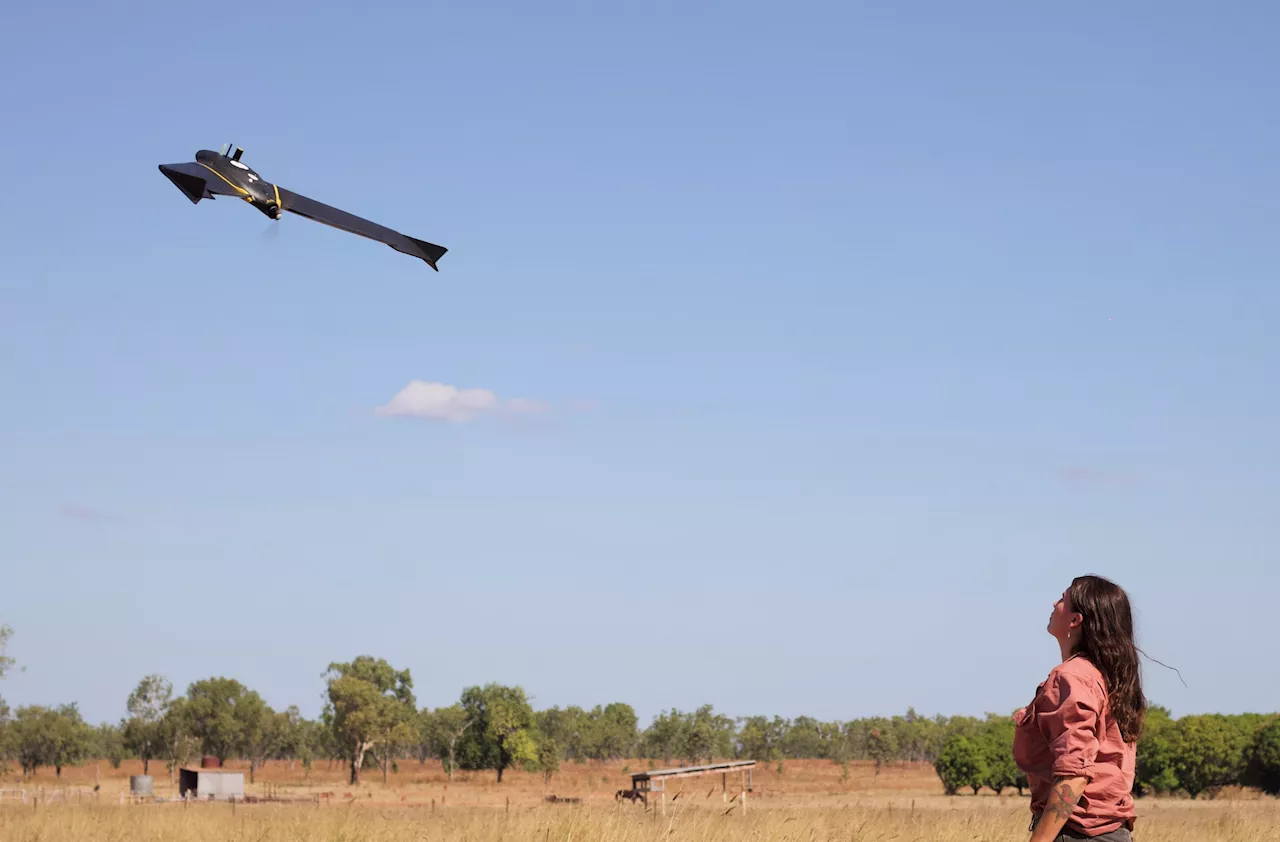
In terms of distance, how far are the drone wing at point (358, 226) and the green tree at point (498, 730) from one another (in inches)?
3324

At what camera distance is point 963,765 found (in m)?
60.9

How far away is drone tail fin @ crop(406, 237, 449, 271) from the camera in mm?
10305

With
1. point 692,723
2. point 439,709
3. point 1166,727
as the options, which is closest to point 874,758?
point 692,723

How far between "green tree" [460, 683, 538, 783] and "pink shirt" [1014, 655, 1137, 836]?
89.5 m

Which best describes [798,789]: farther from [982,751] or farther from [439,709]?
[439,709]

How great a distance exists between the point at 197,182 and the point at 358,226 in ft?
3.85

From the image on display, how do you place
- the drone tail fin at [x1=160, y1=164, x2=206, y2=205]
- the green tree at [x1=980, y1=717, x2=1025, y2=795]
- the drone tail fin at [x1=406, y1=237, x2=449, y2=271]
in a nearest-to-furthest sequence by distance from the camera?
the drone tail fin at [x1=160, y1=164, x2=206, y2=205]
the drone tail fin at [x1=406, y1=237, x2=449, y2=271]
the green tree at [x1=980, y1=717, x2=1025, y2=795]

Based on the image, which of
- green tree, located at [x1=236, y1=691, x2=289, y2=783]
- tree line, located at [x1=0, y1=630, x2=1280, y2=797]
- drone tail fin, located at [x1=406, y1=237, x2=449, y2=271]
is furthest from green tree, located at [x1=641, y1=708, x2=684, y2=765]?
drone tail fin, located at [x1=406, y1=237, x2=449, y2=271]

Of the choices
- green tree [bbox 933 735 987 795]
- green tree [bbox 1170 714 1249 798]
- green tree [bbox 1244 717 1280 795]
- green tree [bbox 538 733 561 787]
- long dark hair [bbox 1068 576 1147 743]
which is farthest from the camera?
green tree [bbox 538 733 561 787]

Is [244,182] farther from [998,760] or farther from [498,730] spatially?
[498,730]

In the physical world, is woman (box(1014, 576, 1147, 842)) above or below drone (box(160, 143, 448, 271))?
below

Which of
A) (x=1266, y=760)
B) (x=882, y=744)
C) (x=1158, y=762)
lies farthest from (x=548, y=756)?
(x=1266, y=760)

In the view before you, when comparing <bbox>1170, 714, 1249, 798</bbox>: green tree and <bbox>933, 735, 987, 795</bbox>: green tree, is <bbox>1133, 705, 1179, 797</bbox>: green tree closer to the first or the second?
<bbox>1170, 714, 1249, 798</bbox>: green tree

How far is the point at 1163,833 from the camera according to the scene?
538 inches
